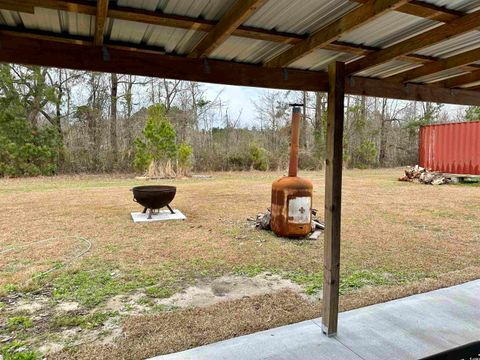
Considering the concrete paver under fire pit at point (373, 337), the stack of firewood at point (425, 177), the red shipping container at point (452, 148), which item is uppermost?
the red shipping container at point (452, 148)

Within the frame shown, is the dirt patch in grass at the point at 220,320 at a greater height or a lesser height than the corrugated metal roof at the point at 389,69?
lesser

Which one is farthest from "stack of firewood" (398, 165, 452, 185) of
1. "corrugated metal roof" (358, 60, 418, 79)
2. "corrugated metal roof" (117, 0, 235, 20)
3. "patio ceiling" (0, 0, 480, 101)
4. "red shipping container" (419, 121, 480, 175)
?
"corrugated metal roof" (117, 0, 235, 20)

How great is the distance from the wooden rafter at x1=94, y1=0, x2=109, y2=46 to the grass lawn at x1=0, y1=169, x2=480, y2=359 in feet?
6.24

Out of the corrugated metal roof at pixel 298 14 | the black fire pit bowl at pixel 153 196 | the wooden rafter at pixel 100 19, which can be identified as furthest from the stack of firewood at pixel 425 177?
the wooden rafter at pixel 100 19

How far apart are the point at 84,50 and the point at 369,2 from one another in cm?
146

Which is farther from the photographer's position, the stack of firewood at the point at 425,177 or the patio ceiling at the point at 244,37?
the stack of firewood at the point at 425,177

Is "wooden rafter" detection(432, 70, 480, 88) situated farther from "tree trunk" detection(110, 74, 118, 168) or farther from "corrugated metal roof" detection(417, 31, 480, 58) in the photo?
"tree trunk" detection(110, 74, 118, 168)

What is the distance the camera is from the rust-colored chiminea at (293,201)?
4695 millimetres

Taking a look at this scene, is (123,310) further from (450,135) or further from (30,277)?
(450,135)

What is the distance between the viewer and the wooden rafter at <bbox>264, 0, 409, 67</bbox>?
1.43 m

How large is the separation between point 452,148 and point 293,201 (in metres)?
9.95

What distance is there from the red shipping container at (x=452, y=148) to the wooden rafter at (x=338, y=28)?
11.5 metres

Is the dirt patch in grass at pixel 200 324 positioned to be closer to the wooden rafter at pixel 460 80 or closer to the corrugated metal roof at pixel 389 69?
the corrugated metal roof at pixel 389 69

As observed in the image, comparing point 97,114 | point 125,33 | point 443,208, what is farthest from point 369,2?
point 97,114
